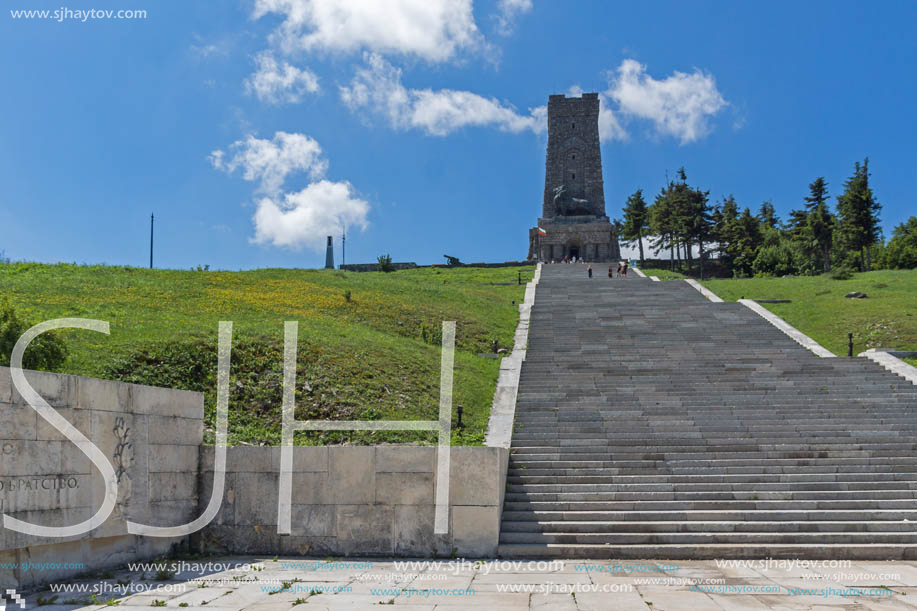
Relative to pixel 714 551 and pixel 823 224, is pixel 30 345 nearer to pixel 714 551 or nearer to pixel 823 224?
pixel 714 551

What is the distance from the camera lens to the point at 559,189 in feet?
200

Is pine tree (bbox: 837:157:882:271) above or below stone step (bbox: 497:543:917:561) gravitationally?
above

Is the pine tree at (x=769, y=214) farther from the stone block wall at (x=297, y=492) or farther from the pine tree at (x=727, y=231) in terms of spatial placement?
Result: the stone block wall at (x=297, y=492)

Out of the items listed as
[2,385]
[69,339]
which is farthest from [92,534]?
[69,339]

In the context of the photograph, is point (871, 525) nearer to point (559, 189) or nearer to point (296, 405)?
point (296, 405)

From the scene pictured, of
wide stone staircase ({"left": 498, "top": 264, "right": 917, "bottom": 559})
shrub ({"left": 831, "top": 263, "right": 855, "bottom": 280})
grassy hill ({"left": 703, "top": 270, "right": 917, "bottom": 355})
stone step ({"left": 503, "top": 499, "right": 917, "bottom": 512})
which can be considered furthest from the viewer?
shrub ({"left": 831, "top": 263, "right": 855, "bottom": 280})

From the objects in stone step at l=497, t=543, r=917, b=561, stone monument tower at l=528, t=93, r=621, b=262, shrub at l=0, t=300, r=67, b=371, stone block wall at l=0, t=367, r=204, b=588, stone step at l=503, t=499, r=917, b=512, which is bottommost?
stone step at l=497, t=543, r=917, b=561

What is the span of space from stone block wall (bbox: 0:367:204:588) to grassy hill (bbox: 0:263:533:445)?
7.63ft

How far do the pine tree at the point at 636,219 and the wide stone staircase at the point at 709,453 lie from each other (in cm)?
4219

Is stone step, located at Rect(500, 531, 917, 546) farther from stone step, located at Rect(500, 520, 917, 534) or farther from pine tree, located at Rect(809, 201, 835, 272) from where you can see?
pine tree, located at Rect(809, 201, 835, 272)

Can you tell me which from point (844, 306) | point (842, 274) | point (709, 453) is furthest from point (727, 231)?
point (709, 453)

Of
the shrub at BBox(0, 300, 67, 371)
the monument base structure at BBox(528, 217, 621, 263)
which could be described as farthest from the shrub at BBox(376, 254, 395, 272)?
the shrub at BBox(0, 300, 67, 371)

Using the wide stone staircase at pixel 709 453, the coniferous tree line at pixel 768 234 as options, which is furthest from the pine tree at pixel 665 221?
the wide stone staircase at pixel 709 453

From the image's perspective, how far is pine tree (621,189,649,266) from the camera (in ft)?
207
